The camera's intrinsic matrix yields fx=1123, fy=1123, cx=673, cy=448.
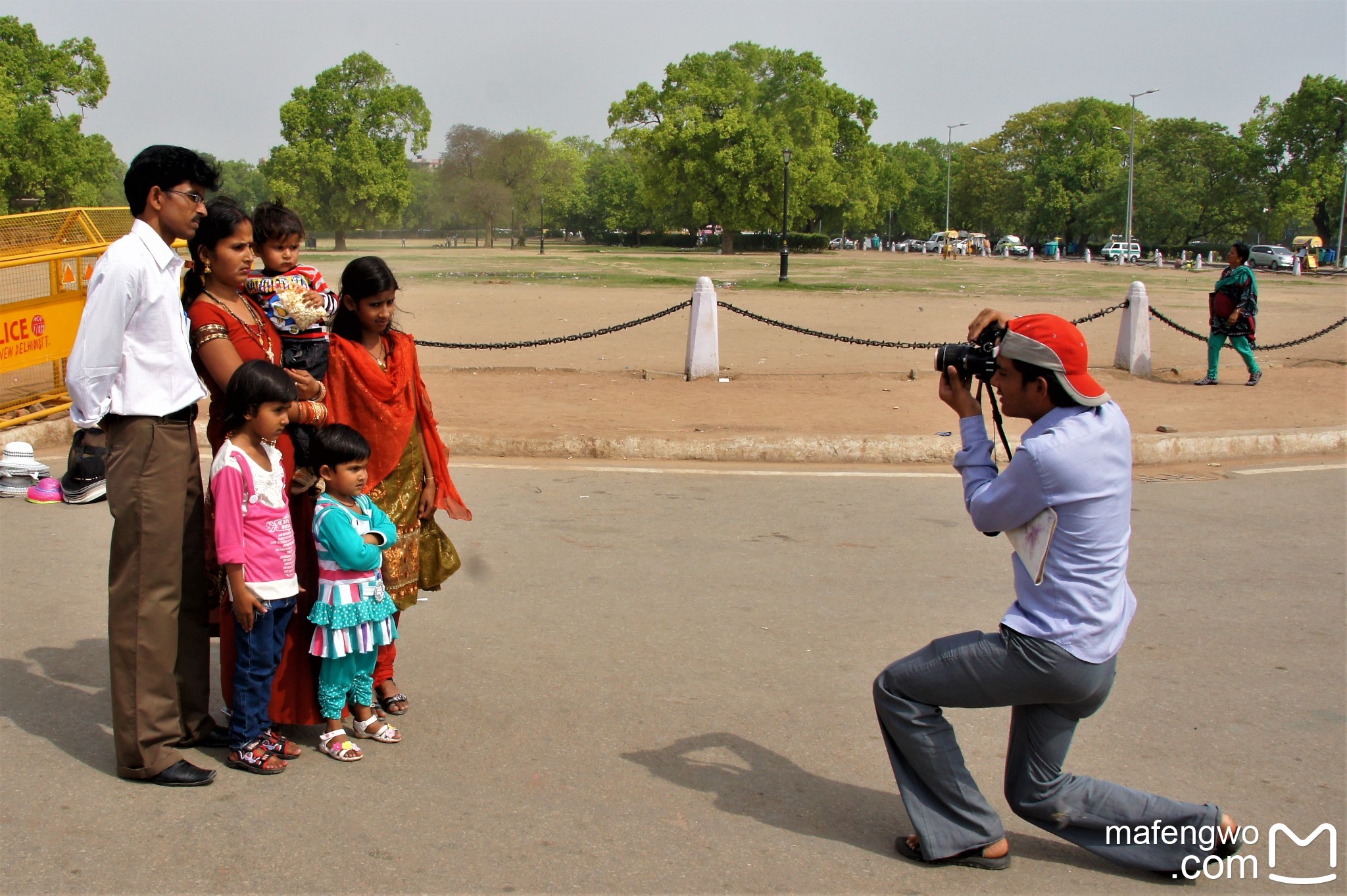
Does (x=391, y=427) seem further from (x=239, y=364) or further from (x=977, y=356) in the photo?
(x=977, y=356)

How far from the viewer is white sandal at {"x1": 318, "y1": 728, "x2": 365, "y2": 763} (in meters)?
3.81

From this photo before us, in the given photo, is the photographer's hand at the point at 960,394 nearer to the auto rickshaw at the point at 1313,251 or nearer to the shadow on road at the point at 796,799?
the shadow on road at the point at 796,799

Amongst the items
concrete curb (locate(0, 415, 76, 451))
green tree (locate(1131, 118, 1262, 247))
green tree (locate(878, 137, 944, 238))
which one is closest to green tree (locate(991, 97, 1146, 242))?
green tree (locate(1131, 118, 1262, 247))

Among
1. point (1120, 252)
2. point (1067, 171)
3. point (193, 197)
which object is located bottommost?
point (193, 197)

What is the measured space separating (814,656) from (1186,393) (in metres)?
9.47

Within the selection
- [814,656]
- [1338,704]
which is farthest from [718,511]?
[1338,704]

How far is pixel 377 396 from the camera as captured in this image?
3957 millimetres

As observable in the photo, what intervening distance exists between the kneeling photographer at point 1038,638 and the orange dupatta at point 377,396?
1.92 m

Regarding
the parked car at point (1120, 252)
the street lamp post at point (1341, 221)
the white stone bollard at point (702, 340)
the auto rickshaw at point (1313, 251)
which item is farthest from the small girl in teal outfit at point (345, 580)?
the parked car at point (1120, 252)

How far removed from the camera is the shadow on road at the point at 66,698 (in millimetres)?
3891

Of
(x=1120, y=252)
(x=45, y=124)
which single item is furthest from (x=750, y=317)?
(x=1120, y=252)

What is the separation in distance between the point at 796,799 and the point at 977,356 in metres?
1.53

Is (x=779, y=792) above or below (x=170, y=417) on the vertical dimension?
below

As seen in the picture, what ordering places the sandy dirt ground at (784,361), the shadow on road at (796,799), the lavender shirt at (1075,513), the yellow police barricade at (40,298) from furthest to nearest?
1. the sandy dirt ground at (784,361)
2. the yellow police barricade at (40,298)
3. the shadow on road at (796,799)
4. the lavender shirt at (1075,513)
